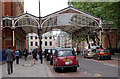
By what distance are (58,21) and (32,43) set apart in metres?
62.9

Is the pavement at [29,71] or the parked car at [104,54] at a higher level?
the parked car at [104,54]

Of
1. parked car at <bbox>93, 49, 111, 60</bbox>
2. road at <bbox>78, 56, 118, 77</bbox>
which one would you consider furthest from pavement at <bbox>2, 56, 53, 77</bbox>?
parked car at <bbox>93, 49, 111, 60</bbox>

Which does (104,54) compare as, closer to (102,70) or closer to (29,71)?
(102,70)

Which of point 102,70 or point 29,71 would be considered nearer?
point 29,71

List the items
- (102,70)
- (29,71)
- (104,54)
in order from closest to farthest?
(29,71)
(102,70)
(104,54)

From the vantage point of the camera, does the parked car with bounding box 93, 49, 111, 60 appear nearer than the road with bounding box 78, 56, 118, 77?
No

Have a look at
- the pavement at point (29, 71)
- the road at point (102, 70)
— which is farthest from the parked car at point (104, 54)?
the pavement at point (29, 71)

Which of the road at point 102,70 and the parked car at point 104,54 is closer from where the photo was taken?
the road at point 102,70

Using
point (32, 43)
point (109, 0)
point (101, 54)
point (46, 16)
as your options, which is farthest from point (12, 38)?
point (32, 43)

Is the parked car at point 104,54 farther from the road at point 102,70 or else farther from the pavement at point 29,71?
the pavement at point 29,71

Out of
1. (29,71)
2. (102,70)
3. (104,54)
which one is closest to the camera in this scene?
(29,71)

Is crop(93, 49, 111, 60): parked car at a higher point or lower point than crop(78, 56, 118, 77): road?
higher

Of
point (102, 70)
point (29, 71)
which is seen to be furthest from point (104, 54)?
point (29, 71)

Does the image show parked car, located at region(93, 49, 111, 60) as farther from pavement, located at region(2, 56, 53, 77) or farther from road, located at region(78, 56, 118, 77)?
pavement, located at region(2, 56, 53, 77)
